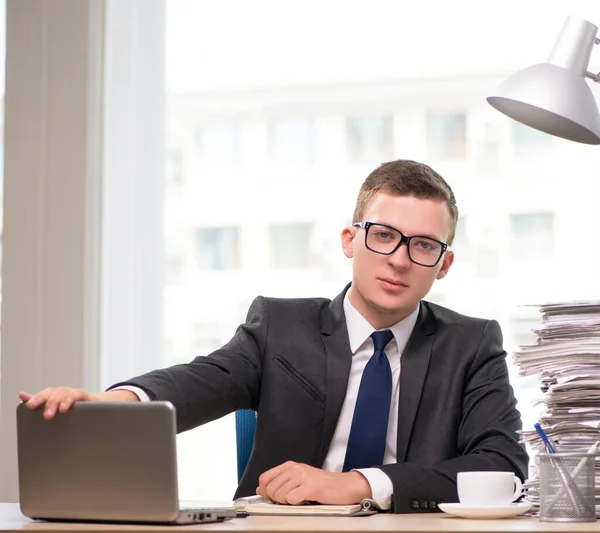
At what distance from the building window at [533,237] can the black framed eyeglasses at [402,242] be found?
6.00 feet

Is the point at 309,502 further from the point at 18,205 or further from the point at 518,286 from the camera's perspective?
the point at 518,286

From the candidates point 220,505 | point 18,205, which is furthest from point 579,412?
point 18,205

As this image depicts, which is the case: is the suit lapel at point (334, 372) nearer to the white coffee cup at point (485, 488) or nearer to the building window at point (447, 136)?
the white coffee cup at point (485, 488)

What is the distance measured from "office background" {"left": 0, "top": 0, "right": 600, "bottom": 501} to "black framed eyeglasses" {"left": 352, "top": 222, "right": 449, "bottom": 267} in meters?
1.29

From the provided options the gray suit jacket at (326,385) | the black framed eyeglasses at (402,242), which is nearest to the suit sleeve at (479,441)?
the gray suit jacket at (326,385)

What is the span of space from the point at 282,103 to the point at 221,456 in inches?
60.5

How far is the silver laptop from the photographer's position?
3.77ft

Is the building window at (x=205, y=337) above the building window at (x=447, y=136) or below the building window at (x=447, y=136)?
below

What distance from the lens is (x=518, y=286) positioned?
3619 millimetres

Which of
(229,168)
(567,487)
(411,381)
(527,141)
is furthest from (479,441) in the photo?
(229,168)

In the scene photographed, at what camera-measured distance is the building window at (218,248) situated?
12.9 feet

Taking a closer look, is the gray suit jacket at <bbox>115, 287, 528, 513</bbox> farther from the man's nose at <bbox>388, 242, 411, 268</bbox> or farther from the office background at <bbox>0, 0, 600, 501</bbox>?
the office background at <bbox>0, 0, 600, 501</bbox>

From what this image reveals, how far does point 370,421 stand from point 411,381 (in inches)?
4.8

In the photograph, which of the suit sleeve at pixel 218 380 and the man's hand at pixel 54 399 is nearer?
the man's hand at pixel 54 399
